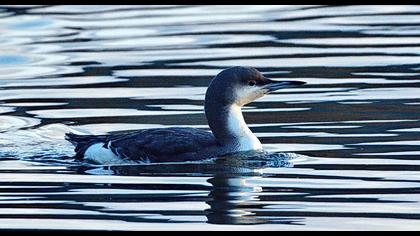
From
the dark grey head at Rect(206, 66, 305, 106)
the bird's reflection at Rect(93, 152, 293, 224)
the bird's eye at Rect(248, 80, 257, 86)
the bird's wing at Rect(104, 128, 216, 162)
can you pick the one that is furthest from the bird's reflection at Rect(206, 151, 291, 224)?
the bird's eye at Rect(248, 80, 257, 86)

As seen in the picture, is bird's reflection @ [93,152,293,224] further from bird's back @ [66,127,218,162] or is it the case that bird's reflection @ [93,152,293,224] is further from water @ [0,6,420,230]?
bird's back @ [66,127,218,162]

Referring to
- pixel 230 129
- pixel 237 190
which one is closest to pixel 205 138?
pixel 230 129

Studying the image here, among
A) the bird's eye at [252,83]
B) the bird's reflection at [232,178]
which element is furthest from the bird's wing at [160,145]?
the bird's eye at [252,83]

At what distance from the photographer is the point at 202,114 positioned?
1452cm

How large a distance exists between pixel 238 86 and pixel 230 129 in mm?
354

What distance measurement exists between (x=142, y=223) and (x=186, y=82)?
6409 mm

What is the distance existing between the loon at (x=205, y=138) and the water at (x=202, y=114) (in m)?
0.16

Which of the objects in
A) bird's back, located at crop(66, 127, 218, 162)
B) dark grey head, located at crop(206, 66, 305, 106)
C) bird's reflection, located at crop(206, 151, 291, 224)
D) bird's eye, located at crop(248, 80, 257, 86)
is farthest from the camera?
bird's eye, located at crop(248, 80, 257, 86)

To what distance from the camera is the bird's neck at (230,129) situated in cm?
1259

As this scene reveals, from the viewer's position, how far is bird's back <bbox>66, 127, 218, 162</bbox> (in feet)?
40.8

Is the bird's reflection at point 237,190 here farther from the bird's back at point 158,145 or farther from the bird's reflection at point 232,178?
the bird's back at point 158,145

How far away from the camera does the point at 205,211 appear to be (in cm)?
1023
